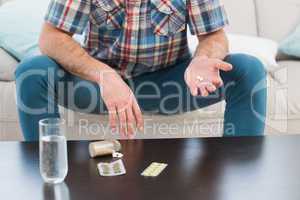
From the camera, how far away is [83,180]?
43.7 inches


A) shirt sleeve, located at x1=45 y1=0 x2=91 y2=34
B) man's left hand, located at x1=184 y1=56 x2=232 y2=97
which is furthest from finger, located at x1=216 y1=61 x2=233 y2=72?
shirt sleeve, located at x1=45 y1=0 x2=91 y2=34

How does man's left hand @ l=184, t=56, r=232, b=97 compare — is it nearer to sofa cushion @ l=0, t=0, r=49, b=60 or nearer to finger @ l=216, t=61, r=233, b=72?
finger @ l=216, t=61, r=233, b=72

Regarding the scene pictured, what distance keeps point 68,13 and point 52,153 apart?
69 cm

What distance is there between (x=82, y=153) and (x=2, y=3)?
1410mm

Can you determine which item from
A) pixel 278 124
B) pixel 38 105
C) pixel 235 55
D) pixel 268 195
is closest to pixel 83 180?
pixel 268 195

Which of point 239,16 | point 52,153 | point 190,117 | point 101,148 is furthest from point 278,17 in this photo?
point 52,153

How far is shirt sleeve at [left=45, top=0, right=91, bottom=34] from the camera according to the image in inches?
65.9

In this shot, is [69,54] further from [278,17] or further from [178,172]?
[278,17]

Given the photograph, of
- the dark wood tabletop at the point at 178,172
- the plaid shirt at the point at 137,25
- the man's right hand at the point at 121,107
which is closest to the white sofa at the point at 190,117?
the plaid shirt at the point at 137,25

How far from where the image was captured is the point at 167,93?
173 cm

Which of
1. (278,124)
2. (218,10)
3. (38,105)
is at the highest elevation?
(218,10)

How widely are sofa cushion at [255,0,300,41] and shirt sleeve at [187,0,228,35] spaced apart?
2.73 feet

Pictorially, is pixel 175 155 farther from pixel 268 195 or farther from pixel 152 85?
pixel 152 85

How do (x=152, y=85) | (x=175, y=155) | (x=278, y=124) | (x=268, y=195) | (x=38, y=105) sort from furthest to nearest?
(x=278, y=124), (x=152, y=85), (x=38, y=105), (x=175, y=155), (x=268, y=195)
